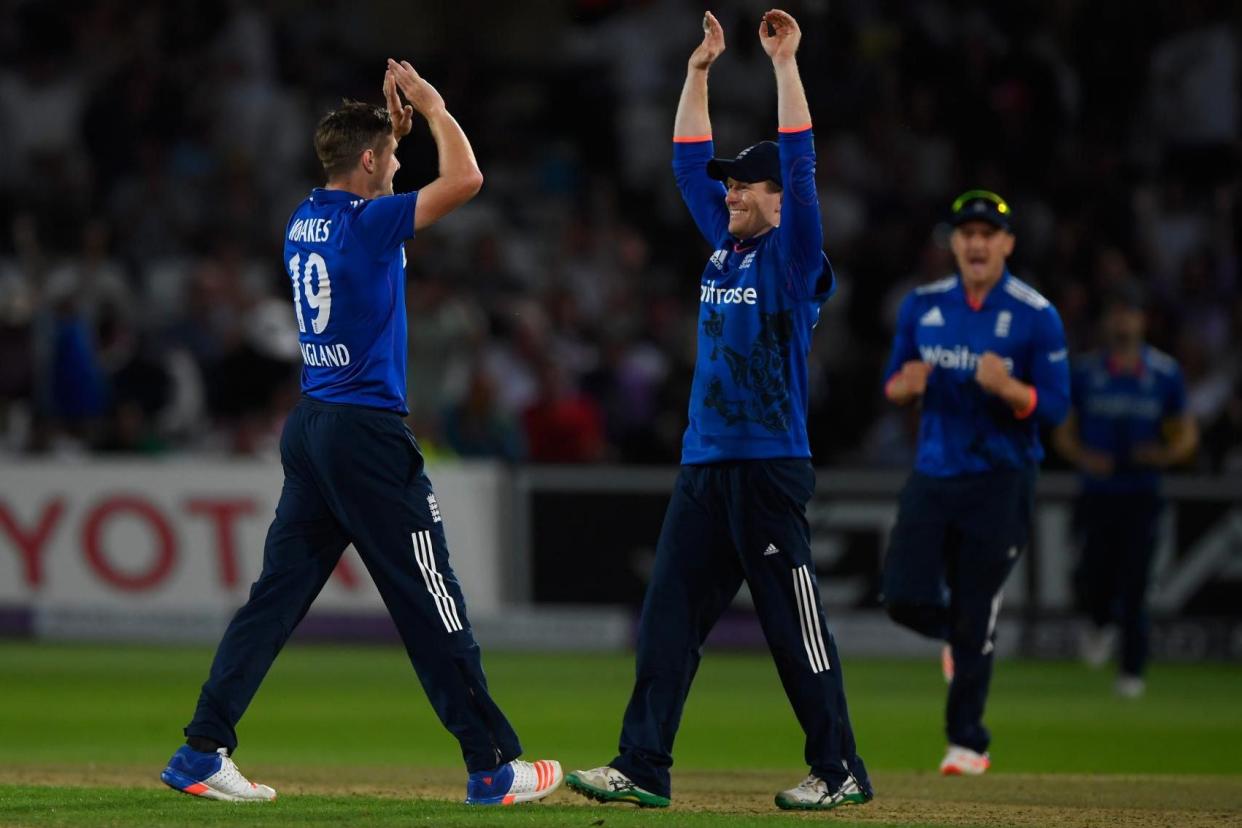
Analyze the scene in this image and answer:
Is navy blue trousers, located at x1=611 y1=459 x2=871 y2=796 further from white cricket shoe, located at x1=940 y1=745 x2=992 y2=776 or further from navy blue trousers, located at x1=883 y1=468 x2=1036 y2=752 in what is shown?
white cricket shoe, located at x1=940 y1=745 x2=992 y2=776

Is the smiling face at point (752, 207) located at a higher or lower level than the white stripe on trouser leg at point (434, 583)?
higher

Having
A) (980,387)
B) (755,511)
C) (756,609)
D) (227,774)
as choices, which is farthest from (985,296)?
(227,774)

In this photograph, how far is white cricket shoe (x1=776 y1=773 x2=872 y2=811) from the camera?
317 inches

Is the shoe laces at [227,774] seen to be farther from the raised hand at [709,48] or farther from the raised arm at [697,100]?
the raised hand at [709,48]

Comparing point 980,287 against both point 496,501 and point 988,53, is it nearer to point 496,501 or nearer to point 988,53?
point 496,501

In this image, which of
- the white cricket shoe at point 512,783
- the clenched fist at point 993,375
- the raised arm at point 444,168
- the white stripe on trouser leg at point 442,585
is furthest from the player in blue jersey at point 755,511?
the clenched fist at point 993,375

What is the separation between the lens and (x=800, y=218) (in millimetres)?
7914

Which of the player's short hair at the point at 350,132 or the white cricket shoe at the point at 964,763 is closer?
the player's short hair at the point at 350,132

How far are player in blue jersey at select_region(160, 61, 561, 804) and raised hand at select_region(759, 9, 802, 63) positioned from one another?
1208 mm

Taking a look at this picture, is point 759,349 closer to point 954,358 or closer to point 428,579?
point 428,579

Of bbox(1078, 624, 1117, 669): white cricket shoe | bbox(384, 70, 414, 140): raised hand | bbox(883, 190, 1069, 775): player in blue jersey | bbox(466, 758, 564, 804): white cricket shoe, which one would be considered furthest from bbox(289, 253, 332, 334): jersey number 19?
bbox(1078, 624, 1117, 669): white cricket shoe

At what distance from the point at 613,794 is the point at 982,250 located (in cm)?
378

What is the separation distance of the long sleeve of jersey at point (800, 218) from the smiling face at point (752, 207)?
111 mm

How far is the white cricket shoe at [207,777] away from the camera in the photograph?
7883mm
